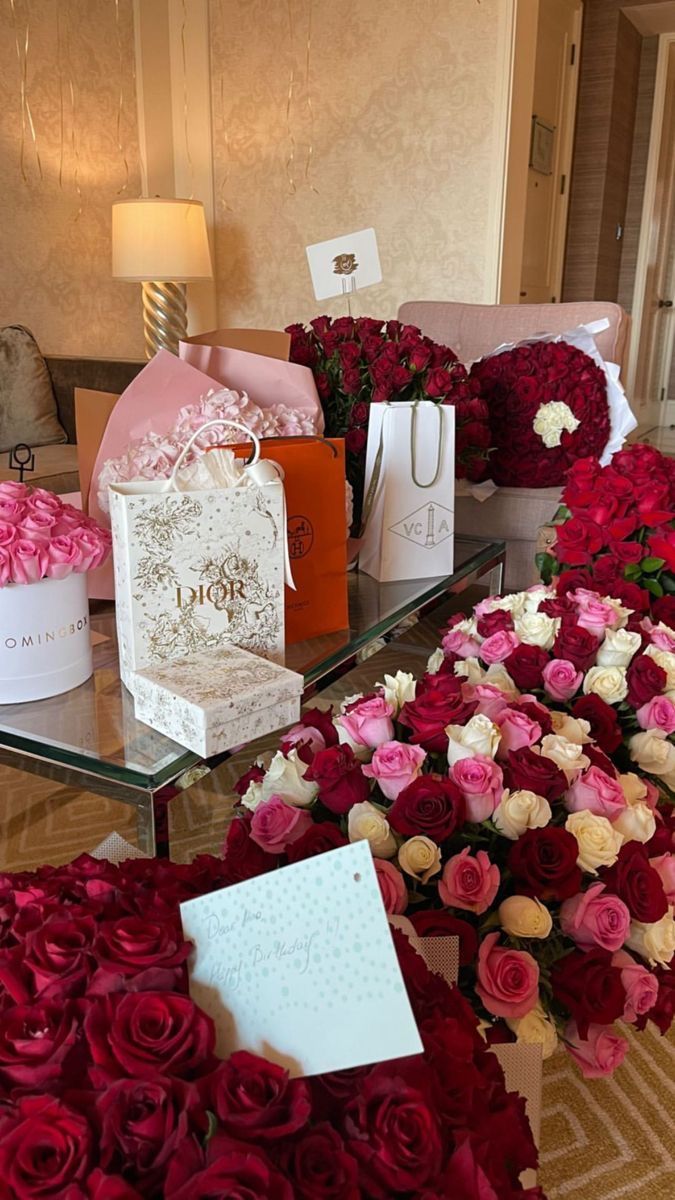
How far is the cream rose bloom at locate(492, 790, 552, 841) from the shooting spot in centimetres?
73

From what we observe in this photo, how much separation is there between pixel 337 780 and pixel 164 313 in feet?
11.3

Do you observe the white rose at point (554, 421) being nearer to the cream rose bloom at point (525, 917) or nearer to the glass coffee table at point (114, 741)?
the glass coffee table at point (114, 741)

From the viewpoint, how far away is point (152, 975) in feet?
1.59

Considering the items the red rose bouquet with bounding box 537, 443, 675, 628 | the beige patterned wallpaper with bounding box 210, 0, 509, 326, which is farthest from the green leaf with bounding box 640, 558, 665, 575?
the beige patterned wallpaper with bounding box 210, 0, 509, 326

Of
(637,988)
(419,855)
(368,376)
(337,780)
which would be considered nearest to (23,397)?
(368,376)

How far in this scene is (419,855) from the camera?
70cm

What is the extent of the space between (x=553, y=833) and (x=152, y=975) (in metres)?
0.36

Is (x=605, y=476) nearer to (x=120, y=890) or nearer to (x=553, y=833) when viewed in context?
(x=553, y=833)

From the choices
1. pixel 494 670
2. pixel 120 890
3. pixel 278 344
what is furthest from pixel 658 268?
pixel 120 890

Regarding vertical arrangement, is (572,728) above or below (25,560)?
below

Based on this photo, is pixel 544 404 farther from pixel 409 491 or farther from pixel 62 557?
pixel 62 557

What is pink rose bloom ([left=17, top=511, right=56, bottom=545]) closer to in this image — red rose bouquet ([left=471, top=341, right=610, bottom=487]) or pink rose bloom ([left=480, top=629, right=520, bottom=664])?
pink rose bloom ([left=480, top=629, right=520, bottom=664])

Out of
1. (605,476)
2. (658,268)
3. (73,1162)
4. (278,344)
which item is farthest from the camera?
(658,268)

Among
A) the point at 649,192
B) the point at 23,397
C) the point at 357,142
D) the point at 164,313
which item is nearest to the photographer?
the point at 23,397
